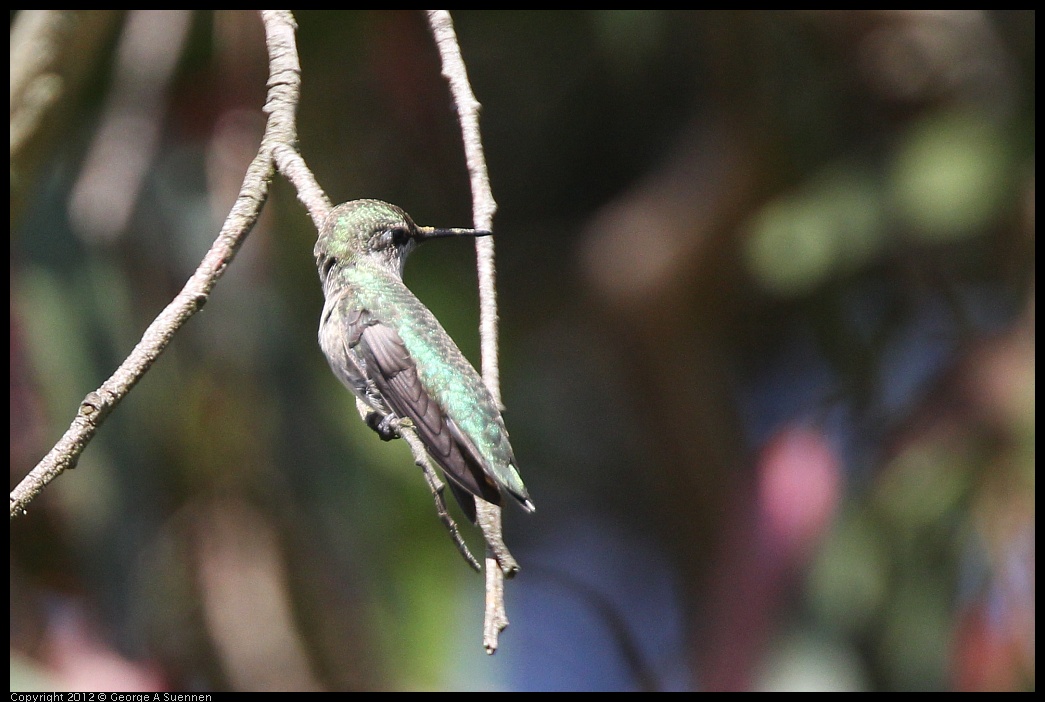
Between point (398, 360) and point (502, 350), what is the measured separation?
2145 mm

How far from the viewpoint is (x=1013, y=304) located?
3.44 m

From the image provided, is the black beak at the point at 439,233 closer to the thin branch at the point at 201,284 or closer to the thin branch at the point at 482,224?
the thin branch at the point at 482,224

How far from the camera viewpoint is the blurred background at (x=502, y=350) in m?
2.95

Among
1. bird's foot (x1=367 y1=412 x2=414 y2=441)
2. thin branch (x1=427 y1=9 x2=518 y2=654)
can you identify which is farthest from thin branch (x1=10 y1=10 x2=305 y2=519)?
bird's foot (x1=367 y1=412 x2=414 y2=441)

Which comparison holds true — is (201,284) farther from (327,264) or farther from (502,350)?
(502,350)

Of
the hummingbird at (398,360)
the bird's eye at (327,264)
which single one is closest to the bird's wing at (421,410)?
the hummingbird at (398,360)

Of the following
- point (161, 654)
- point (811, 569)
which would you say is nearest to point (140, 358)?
point (161, 654)

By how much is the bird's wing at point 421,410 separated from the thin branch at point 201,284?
329mm

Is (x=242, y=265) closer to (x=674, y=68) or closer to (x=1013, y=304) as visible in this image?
(x=674, y=68)

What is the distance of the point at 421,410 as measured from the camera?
155 centimetres

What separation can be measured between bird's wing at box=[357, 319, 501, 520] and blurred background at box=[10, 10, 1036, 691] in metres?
1.01

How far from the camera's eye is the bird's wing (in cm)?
141

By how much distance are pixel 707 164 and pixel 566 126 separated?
3.15ft

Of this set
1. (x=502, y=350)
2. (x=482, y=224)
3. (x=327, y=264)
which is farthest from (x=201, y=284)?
(x=502, y=350)
